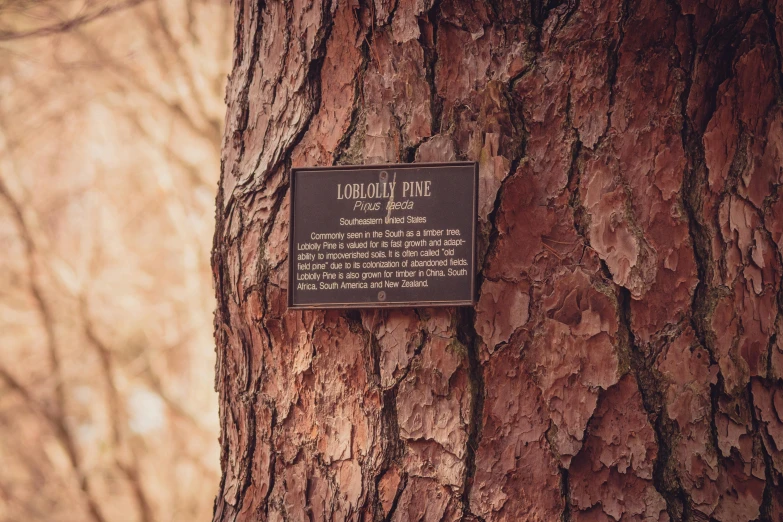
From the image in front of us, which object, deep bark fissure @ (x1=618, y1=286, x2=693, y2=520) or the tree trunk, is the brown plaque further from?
deep bark fissure @ (x1=618, y1=286, x2=693, y2=520)

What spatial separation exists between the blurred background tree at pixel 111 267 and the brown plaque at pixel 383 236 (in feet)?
18.1

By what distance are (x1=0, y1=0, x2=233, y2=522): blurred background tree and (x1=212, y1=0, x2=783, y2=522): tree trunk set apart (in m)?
5.54

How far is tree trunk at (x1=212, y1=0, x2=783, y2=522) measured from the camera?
5.93ft

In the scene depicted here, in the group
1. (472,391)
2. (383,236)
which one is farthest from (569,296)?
(383,236)

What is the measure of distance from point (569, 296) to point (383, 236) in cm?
42

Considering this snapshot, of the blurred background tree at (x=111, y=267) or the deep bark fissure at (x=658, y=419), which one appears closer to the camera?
the deep bark fissure at (x=658, y=419)

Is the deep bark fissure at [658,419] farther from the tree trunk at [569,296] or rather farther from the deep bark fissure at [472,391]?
the deep bark fissure at [472,391]

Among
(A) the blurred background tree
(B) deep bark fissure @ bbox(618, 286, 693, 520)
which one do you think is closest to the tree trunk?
(B) deep bark fissure @ bbox(618, 286, 693, 520)

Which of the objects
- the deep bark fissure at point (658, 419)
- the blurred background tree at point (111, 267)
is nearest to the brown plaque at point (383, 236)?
the deep bark fissure at point (658, 419)

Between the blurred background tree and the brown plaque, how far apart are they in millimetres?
5504

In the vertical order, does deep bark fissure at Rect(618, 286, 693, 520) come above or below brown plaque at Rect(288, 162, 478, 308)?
below

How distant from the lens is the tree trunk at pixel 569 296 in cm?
181

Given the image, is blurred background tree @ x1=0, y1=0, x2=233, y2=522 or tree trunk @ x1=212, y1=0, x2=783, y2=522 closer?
tree trunk @ x1=212, y1=0, x2=783, y2=522

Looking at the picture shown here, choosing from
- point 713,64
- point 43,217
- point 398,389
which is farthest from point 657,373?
point 43,217
